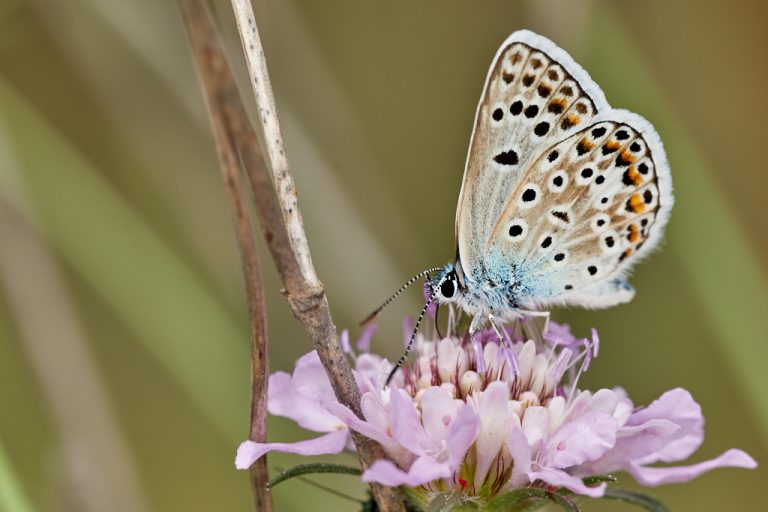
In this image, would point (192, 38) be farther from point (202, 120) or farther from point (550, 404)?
point (202, 120)

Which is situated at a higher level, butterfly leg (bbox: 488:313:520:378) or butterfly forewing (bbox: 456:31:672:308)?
butterfly forewing (bbox: 456:31:672:308)

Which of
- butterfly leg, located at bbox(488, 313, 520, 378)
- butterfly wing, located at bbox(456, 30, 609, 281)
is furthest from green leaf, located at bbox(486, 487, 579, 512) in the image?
butterfly wing, located at bbox(456, 30, 609, 281)

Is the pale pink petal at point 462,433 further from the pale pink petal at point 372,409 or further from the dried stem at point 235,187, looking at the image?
the dried stem at point 235,187

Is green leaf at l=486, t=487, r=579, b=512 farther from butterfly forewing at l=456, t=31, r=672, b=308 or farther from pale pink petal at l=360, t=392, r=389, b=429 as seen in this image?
butterfly forewing at l=456, t=31, r=672, b=308

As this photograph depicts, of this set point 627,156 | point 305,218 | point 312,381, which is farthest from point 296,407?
point 305,218

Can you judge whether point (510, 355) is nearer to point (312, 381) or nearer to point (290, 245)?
point (312, 381)

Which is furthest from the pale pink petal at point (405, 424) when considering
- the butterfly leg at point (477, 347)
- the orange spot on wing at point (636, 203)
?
the orange spot on wing at point (636, 203)

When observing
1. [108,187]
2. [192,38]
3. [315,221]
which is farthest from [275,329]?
[192,38]
